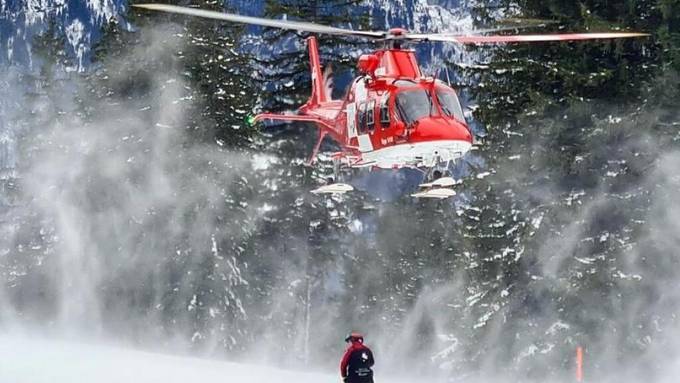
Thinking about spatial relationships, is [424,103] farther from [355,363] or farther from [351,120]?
[355,363]

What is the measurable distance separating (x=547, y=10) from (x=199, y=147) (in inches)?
476

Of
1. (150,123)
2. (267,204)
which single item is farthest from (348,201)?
(150,123)

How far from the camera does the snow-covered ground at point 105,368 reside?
18.0 m

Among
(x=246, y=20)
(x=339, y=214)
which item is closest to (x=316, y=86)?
(x=246, y=20)

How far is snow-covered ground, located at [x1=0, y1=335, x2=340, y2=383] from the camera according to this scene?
59.1 feet

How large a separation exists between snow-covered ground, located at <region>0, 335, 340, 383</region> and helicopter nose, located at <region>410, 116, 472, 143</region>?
19.1 ft

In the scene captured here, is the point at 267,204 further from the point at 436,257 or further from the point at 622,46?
the point at 622,46

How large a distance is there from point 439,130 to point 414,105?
0.85m

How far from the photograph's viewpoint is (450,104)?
20.5m

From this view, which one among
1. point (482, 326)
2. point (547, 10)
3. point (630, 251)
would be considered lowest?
point (482, 326)

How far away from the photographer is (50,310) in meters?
39.4

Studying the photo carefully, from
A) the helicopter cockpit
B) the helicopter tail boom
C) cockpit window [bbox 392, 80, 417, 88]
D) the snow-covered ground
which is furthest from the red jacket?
the helicopter tail boom

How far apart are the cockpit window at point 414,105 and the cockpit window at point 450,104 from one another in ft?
0.86

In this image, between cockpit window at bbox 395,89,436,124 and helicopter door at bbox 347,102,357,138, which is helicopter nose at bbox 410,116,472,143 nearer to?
cockpit window at bbox 395,89,436,124
